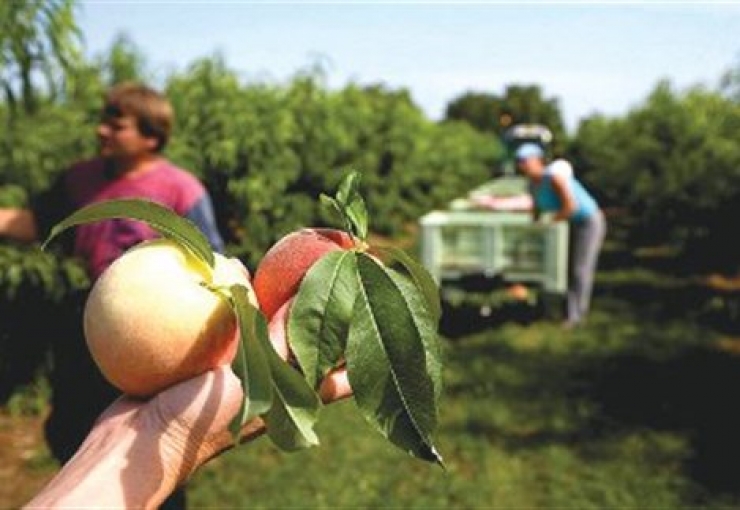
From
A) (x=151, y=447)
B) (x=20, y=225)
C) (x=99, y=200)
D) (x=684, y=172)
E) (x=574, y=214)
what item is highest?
(x=151, y=447)

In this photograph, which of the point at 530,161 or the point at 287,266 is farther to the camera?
the point at 530,161

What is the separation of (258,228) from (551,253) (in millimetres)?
2689

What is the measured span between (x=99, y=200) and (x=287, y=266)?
1.83 m

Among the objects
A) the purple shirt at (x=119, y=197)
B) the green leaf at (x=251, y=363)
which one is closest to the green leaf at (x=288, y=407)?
the green leaf at (x=251, y=363)

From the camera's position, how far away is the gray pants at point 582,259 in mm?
6680

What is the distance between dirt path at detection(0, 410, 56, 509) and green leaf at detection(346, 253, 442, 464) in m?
3.25

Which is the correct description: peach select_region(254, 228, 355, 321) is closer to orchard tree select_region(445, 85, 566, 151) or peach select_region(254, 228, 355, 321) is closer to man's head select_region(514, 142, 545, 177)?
man's head select_region(514, 142, 545, 177)

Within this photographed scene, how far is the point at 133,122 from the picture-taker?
2998 millimetres

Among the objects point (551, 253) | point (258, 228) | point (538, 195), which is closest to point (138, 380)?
point (258, 228)

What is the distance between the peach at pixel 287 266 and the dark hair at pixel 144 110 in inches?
73.5

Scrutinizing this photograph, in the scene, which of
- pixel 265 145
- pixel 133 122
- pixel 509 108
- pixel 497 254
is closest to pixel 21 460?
pixel 133 122

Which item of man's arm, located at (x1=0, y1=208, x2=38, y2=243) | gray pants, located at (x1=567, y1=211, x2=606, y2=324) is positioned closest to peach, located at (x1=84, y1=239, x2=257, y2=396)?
man's arm, located at (x1=0, y1=208, x2=38, y2=243)

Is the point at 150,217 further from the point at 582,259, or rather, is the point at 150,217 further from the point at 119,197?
the point at 582,259

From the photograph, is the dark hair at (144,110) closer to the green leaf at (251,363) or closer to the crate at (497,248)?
the green leaf at (251,363)
